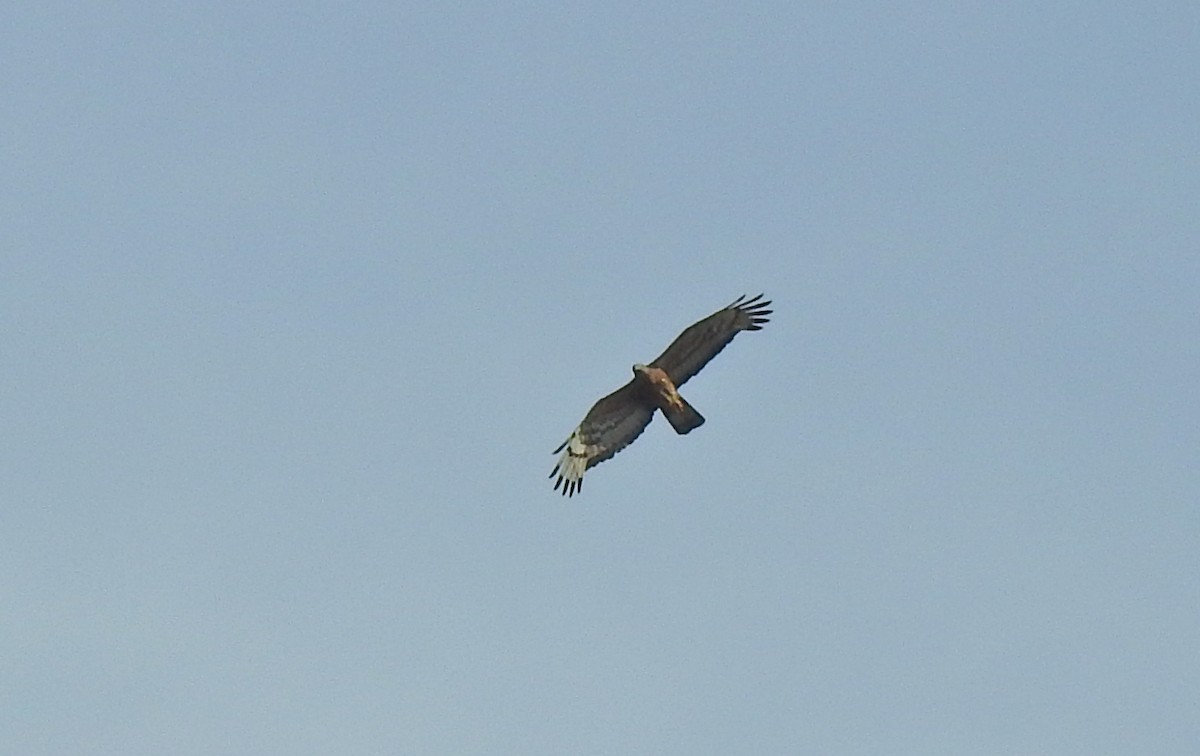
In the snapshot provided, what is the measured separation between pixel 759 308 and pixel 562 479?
13.2 feet

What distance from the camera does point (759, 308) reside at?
49.4 meters

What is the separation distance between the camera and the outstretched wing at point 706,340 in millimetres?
49344

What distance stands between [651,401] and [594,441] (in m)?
1.25

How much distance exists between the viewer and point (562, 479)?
5019cm

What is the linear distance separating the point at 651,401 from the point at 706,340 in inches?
48.9

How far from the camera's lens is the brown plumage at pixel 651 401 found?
1939 inches

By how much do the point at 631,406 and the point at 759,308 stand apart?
2471 mm

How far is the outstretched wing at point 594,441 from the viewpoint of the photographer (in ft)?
164

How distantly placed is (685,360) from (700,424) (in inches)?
39.9

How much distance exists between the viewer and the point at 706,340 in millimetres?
49500

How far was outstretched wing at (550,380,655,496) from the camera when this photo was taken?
50000 millimetres

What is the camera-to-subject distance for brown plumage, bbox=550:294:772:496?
49.2m

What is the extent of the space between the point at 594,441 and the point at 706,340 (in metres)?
2.40

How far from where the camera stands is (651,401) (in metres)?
49.6
